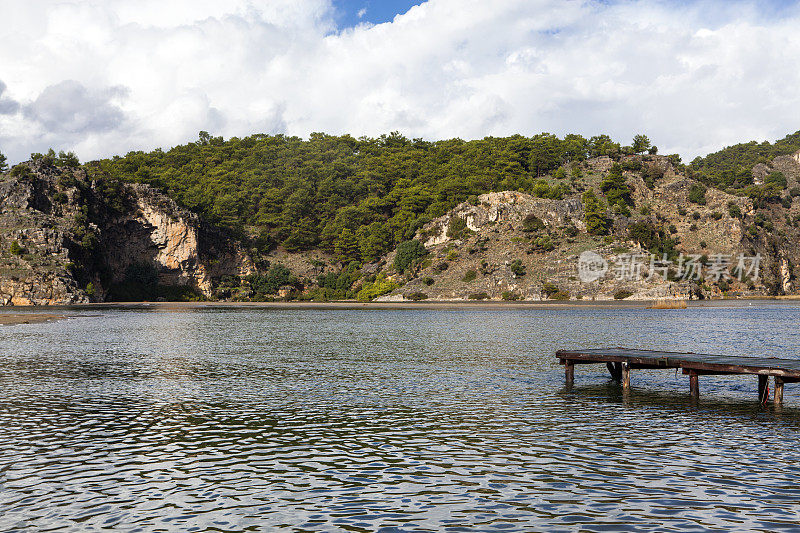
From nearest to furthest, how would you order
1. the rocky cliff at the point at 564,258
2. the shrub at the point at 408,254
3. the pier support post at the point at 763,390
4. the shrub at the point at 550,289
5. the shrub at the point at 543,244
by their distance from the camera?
the pier support post at the point at 763,390 < the shrub at the point at 550,289 < the rocky cliff at the point at 564,258 < the shrub at the point at 543,244 < the shrub at the point at 408,254

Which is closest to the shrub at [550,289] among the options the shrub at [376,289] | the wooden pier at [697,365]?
the shrub at [376,289]

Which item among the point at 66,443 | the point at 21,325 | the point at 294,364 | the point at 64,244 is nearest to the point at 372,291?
the point at 64,244

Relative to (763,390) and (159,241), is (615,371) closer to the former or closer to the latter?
(763,390)

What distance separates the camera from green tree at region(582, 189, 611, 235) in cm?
18462

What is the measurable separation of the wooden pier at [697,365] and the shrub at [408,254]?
155564 millimetres

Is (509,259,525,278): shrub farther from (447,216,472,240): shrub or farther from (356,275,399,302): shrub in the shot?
(356,275,399,302): shrub

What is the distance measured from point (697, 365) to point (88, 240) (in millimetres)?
158242

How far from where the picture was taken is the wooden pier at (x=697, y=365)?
28500 millimetres

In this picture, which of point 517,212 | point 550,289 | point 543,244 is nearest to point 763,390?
point 550,289

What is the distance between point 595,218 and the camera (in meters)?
186

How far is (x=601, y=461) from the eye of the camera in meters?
18.3

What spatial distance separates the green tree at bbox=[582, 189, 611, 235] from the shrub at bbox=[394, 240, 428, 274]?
48241 mm

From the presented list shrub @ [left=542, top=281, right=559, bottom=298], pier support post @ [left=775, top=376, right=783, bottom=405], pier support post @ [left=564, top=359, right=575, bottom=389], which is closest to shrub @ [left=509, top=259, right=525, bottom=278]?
shrub @ [left=542, top=281, right=559, bottom=298]

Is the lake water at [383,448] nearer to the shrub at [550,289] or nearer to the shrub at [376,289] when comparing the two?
the shrub at [550,289]
